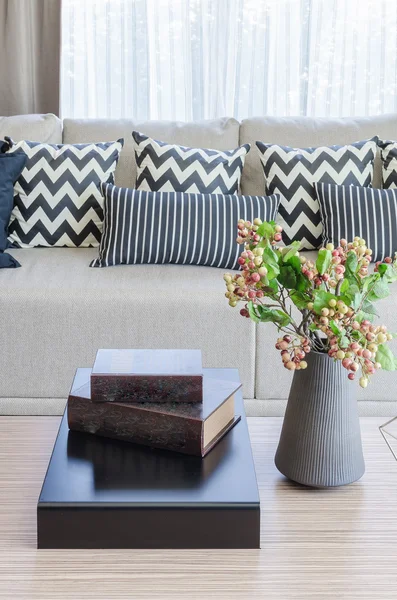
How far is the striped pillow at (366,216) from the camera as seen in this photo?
8.32ft

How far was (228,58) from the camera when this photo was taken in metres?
3.50

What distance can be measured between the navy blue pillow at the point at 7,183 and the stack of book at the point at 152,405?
140 cm

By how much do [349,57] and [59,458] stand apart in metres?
2.79

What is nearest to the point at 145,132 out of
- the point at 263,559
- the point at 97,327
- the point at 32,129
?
the point at 32,129

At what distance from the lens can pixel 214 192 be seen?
8.80 feet

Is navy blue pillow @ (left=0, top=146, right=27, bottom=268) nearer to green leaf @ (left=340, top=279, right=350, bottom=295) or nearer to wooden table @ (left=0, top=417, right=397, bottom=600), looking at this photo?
wooden table @ (left=0, top=417, right=397, bottom=600)

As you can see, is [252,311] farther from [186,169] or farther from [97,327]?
[186,169]

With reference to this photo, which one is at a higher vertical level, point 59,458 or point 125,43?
point 125,43

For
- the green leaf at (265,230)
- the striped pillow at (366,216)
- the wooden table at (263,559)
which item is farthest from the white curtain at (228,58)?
the wooden table at (263,559)

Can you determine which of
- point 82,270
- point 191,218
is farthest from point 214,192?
point 82,270

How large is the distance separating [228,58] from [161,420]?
2.61 m

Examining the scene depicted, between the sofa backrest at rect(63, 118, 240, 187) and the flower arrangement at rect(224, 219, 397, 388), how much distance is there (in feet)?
5.58

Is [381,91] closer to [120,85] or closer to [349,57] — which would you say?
[349,57]

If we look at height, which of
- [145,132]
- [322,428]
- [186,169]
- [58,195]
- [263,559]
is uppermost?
[145,132]
